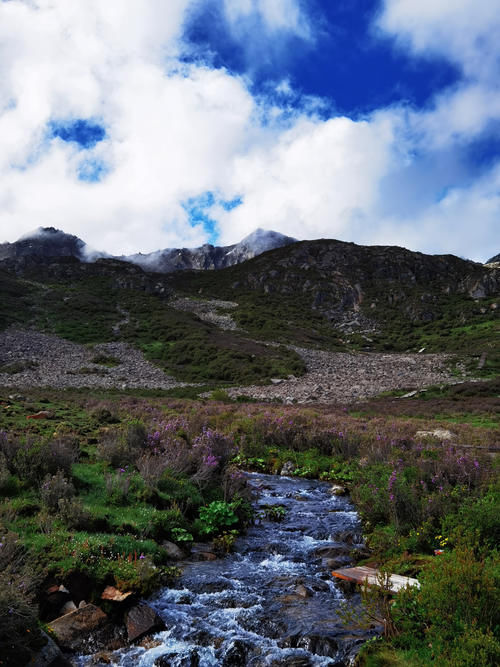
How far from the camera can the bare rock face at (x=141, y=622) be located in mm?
5496

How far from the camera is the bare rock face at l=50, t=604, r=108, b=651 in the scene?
17.0 feet

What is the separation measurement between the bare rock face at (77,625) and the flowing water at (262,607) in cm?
56

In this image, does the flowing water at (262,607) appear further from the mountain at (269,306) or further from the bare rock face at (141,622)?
the mountain at (269,306)

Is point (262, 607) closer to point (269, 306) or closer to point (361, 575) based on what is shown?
point (361, 575)

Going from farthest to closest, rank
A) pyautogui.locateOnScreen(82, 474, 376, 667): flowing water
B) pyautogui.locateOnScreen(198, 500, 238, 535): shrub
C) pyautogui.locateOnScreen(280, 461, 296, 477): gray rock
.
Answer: pyautogui.locateOnScreen(280, 461, 296, 477): gray rock → pyautogui.locateOnScreen(198, 500, 238, 535): shrub → pyautogui.locateOnScreen(82, 474, 376, 667): flowing water

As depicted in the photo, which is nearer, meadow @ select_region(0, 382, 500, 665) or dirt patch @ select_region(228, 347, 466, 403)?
meadow @ select_region(0, 382, 500, 665)

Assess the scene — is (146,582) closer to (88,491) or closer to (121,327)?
(88,491)

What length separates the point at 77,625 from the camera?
213 inches

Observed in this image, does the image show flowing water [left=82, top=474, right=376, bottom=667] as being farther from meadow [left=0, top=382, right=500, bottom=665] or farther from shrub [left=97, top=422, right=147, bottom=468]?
shrub [left=97, top=422, right=147, bottom=468]

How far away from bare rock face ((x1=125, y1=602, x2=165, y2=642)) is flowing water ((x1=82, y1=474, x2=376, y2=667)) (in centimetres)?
14

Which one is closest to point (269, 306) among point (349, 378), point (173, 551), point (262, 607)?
point (349, 378)

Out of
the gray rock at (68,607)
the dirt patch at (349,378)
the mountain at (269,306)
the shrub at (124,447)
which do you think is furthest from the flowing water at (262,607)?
the mountain at (269,306)

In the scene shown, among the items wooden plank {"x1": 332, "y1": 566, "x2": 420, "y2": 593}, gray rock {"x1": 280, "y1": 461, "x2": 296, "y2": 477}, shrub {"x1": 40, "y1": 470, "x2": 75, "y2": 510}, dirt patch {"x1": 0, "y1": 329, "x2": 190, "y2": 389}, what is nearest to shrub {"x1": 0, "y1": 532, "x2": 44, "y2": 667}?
shrub {"x1": 40, "y1": 470, "x2": 75, "y2": 510}

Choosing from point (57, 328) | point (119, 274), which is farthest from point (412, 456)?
point (119, 274)
